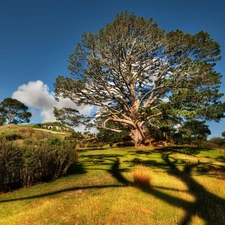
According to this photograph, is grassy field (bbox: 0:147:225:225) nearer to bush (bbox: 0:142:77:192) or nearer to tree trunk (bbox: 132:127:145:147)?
bush (bbox: 0:142:77:192)

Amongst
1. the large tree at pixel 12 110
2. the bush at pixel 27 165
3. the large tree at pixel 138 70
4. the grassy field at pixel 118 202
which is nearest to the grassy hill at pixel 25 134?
the large tree at pixel 138 70

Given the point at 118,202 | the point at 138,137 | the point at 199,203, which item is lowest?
the point at 199,203

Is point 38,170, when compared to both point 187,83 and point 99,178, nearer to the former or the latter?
point 99,178

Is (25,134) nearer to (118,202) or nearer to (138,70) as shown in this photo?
(138,70)

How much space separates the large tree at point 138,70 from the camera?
17.6 metres

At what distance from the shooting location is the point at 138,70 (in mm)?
20516

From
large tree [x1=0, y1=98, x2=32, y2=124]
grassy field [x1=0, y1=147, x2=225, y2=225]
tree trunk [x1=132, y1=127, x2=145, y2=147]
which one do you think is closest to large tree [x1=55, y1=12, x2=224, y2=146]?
tree trunk [x1=132, y1=127, x2=145, y2=147]

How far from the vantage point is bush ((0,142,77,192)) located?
570 cm

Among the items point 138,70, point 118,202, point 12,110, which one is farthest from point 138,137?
point 12,110

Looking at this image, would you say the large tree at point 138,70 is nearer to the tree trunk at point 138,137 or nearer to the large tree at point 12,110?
the tree trunk at point 138,137

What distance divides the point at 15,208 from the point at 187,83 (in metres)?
16.8

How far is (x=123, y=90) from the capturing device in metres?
21.3

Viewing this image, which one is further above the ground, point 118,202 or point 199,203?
point 118,202

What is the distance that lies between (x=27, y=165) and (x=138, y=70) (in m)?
16.5
